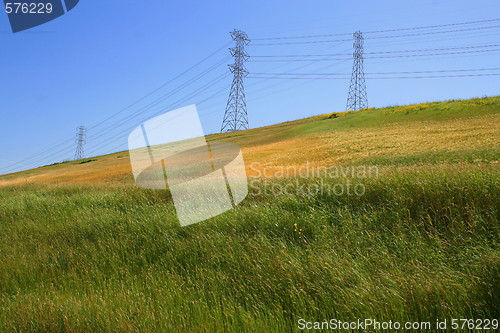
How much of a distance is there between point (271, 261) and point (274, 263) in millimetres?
96

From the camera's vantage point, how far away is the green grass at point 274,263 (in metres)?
4.23

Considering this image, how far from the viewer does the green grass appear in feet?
13.9

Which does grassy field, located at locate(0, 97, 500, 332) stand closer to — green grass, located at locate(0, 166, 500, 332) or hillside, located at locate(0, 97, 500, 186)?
green grass, located at locate(0, 166, 500, 332)

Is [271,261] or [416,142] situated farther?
[416,142]

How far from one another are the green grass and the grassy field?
3 centimetres

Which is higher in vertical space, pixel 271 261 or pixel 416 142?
pixel 416 142

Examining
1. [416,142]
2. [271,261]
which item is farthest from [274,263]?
[416,142]

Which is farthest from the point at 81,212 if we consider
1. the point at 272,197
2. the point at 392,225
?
the point at 392,225

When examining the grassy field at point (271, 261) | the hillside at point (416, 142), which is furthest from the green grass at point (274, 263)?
the hillside at point (416, 142)

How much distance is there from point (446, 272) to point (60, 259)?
7.24 m

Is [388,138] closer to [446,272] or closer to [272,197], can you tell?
[272,197]

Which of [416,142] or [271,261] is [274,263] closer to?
[271,261]

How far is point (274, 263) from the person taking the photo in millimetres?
5535

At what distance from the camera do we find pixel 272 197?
9.23 meters
